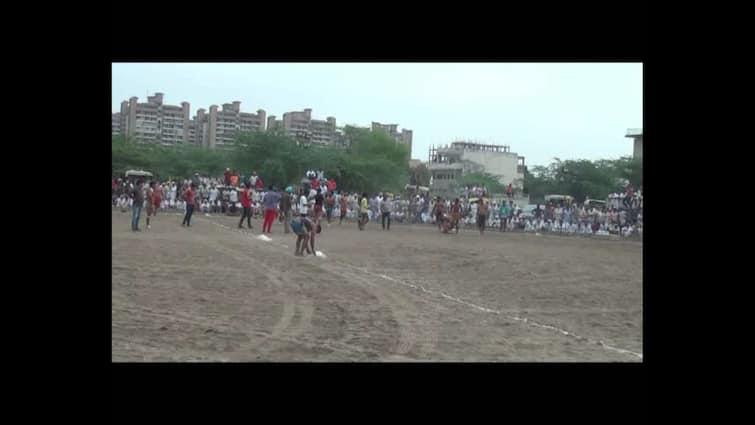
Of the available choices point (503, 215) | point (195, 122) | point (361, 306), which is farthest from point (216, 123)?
point (361, 306)

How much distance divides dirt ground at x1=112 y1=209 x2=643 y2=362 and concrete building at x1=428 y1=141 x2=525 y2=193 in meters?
84.0

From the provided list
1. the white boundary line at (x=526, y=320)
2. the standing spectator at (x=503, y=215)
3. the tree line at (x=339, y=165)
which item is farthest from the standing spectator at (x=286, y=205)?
the tree line at (x=339, y=165)

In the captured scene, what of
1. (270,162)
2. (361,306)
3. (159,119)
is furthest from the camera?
(159,119)

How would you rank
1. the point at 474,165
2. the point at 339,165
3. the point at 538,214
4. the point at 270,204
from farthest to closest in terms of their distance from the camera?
the point at 474,165, the point at 339,165, the point at 538,214, the point at 270,204

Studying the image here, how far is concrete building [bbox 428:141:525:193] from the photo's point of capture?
10175cm

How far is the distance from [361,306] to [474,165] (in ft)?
300

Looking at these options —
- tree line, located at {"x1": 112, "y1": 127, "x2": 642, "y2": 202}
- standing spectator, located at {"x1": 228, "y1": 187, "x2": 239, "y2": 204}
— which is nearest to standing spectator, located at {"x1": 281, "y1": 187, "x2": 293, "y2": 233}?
standing spectator, located at {"x1": 228, "y1": 187, "x2": 239, "y2": 204}

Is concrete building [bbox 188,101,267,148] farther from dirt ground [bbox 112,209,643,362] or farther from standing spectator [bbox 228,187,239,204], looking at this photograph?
dirt ground [bbox 112,209,643,362]

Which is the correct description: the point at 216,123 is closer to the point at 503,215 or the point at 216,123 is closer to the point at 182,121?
the point at 182,121

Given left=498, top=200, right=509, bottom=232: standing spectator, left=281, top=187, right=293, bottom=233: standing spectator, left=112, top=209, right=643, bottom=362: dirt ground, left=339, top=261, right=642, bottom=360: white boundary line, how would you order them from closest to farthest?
left=112, top=209, right=643, bottom=362: dirt ground → left=339, top=261, right=642, bottom=360: white boundary line → left=281, top=187, right=293, bottom=233: standing spectator → left=498, top=200, right=509, bottom=232: standing spectator

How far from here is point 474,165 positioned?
329 feet
